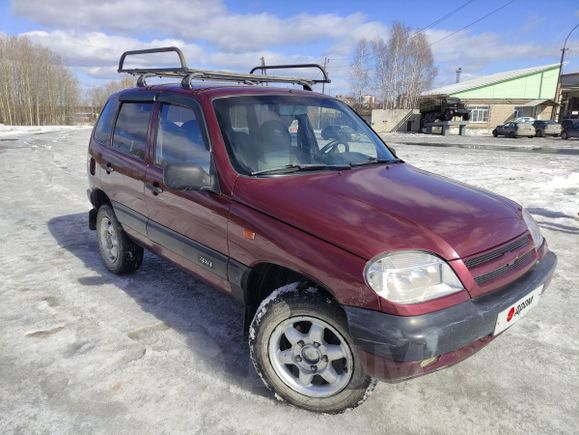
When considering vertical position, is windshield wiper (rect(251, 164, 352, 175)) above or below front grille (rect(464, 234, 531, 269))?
above

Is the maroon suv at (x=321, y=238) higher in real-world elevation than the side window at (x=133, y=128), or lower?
lower

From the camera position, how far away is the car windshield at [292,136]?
114 inches

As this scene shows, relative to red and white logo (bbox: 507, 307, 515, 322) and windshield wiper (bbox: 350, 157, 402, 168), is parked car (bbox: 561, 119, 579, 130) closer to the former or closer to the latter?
windshield wiper (bbox: 350, 157, 402, 168)

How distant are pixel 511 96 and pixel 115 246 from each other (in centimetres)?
5438

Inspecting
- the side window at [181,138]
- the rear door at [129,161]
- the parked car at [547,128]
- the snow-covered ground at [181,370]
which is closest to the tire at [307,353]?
the snow-covered ground at [181,370]

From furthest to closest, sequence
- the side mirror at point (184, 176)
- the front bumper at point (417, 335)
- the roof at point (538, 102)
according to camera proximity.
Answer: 1. the roof at point (538, 102)
2. the side mirror at point (184, 176)
3. the front bumper at point (417, 335)

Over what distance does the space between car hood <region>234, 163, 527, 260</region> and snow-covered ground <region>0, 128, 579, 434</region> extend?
99 centimetres

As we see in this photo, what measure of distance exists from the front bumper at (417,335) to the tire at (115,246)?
2.80 m

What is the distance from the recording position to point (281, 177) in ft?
9.05

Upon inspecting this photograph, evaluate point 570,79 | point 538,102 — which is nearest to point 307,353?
point 538,102

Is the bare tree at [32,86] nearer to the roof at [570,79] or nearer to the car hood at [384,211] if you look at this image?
the car hood at [384,211]

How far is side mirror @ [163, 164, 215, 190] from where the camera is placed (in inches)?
104

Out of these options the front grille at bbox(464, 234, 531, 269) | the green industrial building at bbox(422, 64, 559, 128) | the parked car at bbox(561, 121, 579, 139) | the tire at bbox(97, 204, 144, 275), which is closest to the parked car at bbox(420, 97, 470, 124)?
the green industrial building at bbox(422, 64, 559, 128)

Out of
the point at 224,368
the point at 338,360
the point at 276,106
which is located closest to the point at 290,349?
the point at 338,360
